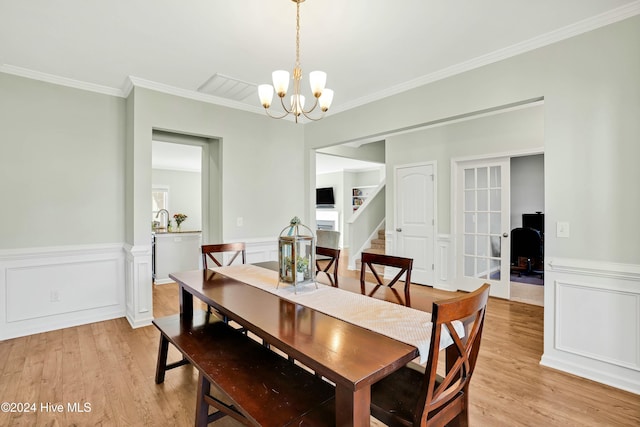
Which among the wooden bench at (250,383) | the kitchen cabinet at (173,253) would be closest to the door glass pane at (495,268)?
the wooden bench at (250,383)

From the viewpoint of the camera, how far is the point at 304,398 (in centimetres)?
140

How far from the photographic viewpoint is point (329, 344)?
49.0 inches

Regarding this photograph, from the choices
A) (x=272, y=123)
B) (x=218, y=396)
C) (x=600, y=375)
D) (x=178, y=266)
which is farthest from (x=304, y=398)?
(x=178, y=266)

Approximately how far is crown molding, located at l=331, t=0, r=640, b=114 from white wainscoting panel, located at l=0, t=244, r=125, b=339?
360 centimetres

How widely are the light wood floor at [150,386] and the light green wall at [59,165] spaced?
104 cm

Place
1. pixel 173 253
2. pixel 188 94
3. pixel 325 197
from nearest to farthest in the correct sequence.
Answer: pixel 188 94 → pixel 173 253 → pixel 325 197

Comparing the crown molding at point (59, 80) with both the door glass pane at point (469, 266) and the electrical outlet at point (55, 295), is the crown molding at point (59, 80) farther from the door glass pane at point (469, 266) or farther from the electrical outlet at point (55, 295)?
the door glass pane at point (469, 266)

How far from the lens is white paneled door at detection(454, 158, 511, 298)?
437 centimetres

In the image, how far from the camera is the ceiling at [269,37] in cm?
210

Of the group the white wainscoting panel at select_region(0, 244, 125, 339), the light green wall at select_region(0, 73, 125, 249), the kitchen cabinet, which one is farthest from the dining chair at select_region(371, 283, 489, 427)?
the kitchen cabinet

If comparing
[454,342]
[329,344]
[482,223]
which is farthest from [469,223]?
[329,344]

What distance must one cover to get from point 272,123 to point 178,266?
9.88ft

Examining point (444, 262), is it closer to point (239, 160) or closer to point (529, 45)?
point (529, 45)

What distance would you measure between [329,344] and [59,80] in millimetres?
3754
